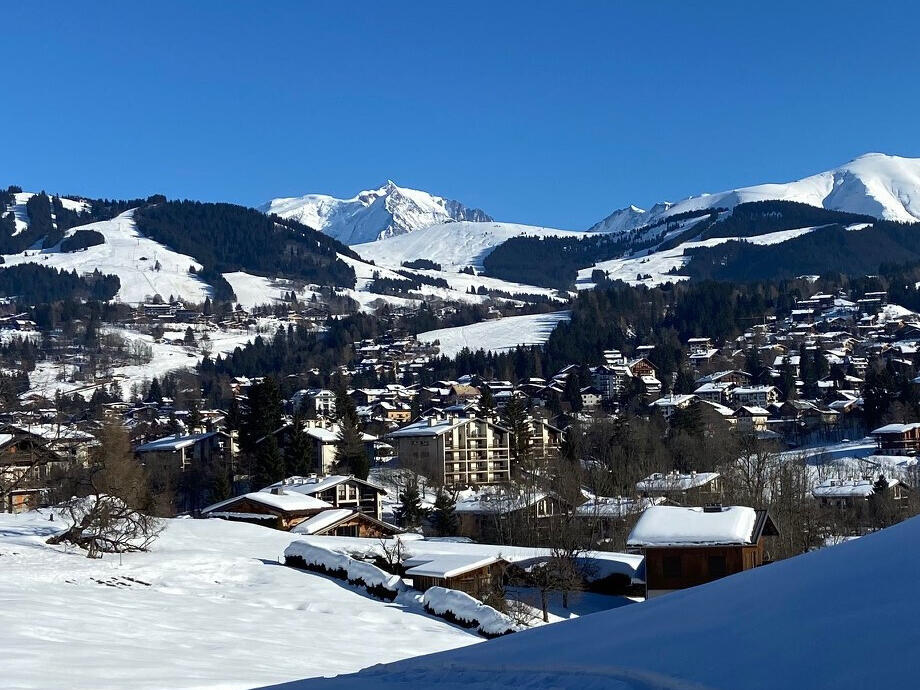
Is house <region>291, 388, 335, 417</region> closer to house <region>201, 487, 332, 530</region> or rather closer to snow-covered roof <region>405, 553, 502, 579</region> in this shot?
house <region>201, 487, 332, 530</region>

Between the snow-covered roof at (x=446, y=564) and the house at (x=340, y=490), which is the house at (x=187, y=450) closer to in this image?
the house at (x=340, y=490)

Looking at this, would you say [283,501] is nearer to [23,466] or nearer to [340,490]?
[340,490]

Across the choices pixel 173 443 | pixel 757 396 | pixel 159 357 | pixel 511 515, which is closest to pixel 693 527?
pixel 511 515

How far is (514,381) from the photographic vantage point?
12612 cm

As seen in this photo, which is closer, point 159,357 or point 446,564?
point 446,564

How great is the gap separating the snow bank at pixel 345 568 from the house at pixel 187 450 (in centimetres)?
4005

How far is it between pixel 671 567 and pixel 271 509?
64.2ft

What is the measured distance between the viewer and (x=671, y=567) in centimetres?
2881

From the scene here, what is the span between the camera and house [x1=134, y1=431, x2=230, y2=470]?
6869 centimetres

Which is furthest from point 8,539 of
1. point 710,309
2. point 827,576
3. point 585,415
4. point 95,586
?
point 710,309

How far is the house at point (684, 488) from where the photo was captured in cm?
4719

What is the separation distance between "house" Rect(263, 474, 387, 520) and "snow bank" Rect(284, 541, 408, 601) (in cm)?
1945

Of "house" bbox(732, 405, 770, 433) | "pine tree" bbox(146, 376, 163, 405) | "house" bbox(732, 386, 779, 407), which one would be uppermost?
"pine tree" bbox(146, 376, 163, 405)

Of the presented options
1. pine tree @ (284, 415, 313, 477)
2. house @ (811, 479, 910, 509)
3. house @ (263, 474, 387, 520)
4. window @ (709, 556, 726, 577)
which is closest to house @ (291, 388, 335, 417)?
pine tree @ (284, 415, 313, 477)
